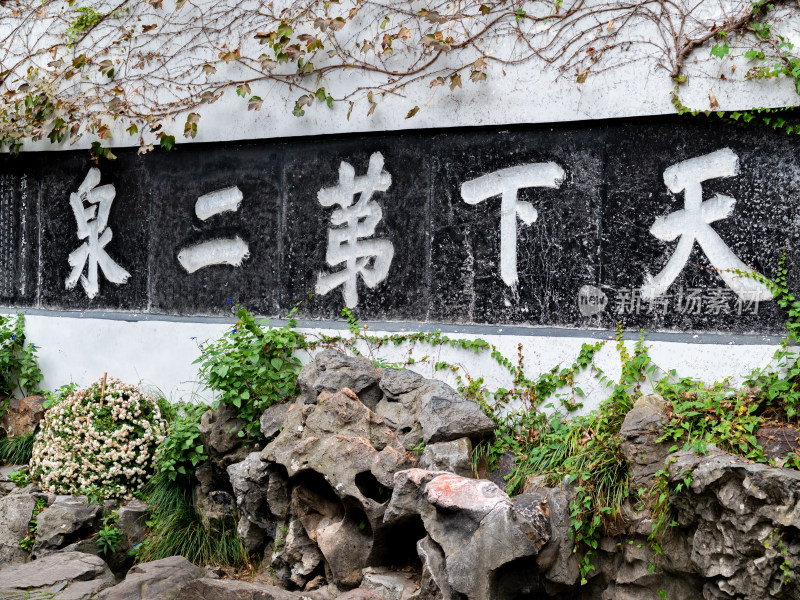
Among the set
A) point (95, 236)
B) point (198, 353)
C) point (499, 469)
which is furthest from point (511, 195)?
point (95, 236)

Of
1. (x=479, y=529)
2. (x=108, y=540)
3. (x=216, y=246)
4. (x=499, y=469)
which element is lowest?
(x=108, y=540)

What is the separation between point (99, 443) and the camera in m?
6.42

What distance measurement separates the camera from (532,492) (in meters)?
4.63

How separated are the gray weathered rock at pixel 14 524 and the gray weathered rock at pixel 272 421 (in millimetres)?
2109

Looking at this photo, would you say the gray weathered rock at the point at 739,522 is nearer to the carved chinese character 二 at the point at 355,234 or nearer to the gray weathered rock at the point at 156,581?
the carved chinese character 二 at the point at 355,234

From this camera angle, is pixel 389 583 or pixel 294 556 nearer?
pixel 389 583

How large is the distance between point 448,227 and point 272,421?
6.31 ft

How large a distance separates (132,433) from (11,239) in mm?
2876

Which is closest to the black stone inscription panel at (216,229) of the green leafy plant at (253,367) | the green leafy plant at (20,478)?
the green leafy plant at (253,367)

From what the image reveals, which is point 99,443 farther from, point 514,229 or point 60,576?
point 514,229

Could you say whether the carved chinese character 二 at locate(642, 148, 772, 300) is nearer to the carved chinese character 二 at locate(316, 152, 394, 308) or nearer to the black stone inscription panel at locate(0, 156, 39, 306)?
the carved chinese character 二 at locate(316, 152, 394, 308)

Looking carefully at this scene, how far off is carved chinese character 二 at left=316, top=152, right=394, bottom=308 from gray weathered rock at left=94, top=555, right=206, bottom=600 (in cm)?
227

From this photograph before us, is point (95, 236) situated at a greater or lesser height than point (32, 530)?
greater

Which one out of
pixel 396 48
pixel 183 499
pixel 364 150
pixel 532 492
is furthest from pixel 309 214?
pixel 532 492
